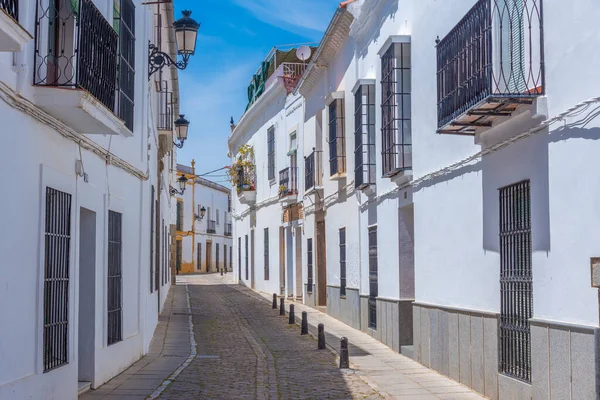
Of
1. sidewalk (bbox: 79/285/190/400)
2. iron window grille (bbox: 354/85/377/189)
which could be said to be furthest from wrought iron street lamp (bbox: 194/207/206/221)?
iron window grille (bbox: 354/85/377/189)

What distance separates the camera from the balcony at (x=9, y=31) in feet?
16.3

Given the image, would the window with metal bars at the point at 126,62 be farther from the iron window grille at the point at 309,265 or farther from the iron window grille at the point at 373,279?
the iron window grille at the point at 309,265

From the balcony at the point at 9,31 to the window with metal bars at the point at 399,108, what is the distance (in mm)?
7291

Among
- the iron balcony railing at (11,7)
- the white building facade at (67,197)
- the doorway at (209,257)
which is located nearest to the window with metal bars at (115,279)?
the white building facade at (67,197)

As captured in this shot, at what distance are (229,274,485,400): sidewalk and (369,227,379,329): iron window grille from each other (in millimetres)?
361

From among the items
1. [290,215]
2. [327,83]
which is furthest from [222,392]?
[290,215]

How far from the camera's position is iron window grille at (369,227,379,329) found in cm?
1405

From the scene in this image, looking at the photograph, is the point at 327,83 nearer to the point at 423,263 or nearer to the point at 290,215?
the point at 290,215

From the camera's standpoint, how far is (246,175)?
28672 mm

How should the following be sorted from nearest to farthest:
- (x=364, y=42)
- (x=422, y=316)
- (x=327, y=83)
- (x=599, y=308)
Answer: (x=599, y=308) < (x=422, y=316) < (x=364, y=42) < (x=327, y=83)

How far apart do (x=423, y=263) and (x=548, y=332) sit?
4.11 m

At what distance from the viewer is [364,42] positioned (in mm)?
15234

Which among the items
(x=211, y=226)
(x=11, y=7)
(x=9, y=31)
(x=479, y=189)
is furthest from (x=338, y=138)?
(x=211, y=226)

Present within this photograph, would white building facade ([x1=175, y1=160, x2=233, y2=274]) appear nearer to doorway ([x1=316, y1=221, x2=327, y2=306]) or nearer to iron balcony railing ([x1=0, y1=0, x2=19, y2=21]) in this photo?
doorway ([x1=316, y1=221, x2=327, y2=306])
